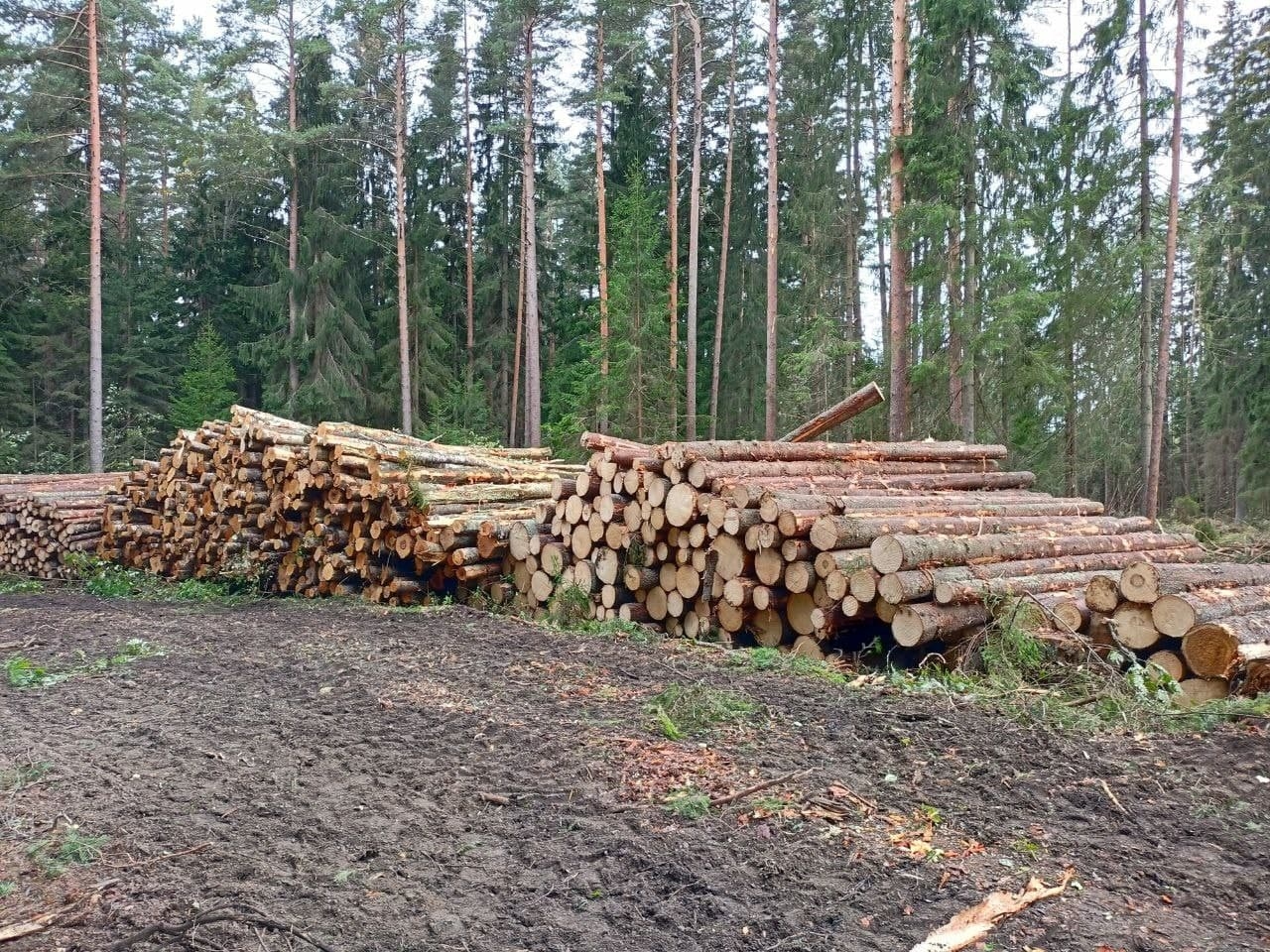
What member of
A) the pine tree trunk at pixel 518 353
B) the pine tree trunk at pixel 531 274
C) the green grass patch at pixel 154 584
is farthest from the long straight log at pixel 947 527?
the pine tree trunk at pixel 518 353

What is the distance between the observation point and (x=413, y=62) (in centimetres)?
2223

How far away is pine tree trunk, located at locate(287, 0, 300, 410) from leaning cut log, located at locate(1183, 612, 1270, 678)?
23.7 metres

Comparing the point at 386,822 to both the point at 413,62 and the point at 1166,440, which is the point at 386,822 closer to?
the point at 413,62

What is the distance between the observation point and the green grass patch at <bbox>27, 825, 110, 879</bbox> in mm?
2824

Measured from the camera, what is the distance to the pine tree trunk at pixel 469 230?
26.7 m

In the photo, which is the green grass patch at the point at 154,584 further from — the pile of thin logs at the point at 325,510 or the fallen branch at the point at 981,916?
the fallen branch at the point at 981,916

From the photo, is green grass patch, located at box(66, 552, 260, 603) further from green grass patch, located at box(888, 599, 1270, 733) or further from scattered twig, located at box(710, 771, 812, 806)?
scattered twig, located at box(710, 771, 812, 806)

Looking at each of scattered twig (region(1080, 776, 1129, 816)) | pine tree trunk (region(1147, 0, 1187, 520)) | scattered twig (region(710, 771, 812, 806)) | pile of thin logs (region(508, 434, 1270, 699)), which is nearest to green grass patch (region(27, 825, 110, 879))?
scattered twig (region(710, 771, 812, 806))

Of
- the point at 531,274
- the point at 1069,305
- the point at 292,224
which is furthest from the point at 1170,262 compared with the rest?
the point at 292,224

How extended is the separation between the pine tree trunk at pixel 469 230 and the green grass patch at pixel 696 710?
22219 mm

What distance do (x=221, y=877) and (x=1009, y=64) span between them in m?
15.6

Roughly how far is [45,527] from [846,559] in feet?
37.9

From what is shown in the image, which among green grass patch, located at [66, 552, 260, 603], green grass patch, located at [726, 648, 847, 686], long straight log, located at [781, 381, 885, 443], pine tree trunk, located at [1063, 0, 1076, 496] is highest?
pine tree trunk, located at [1063, 0, 1076, 496]

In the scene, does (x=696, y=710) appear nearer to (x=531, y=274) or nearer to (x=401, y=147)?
(x=531, y=274)
